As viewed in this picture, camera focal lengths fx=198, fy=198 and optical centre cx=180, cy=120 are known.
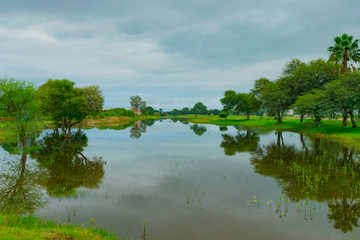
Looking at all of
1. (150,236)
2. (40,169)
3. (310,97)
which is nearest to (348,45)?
(310,97)

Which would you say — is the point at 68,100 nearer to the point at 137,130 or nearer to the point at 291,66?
the point at 137,130

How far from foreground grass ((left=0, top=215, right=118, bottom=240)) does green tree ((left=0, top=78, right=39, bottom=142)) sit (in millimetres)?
22374

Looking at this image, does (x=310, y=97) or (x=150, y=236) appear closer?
(x=150, y=236)

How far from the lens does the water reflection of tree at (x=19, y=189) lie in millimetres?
11688

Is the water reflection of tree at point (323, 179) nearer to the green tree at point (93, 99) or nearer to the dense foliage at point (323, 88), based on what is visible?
the dense foliage at point (323, 88)

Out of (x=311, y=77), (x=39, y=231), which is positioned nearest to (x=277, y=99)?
(x=311, y=77)

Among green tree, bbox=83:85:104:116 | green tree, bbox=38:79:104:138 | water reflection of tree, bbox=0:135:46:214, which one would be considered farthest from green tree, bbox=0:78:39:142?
green tree, bbox=83:85:104:116

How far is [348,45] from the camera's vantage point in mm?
46688

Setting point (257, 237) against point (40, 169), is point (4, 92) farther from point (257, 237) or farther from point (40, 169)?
point (257, 237)

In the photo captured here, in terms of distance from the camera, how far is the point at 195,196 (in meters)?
13.6

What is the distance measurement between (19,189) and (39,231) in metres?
8.61

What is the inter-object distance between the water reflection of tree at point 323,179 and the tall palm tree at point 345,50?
34.7 metres

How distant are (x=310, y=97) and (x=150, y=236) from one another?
54297 mm

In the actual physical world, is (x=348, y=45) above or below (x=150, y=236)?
above
